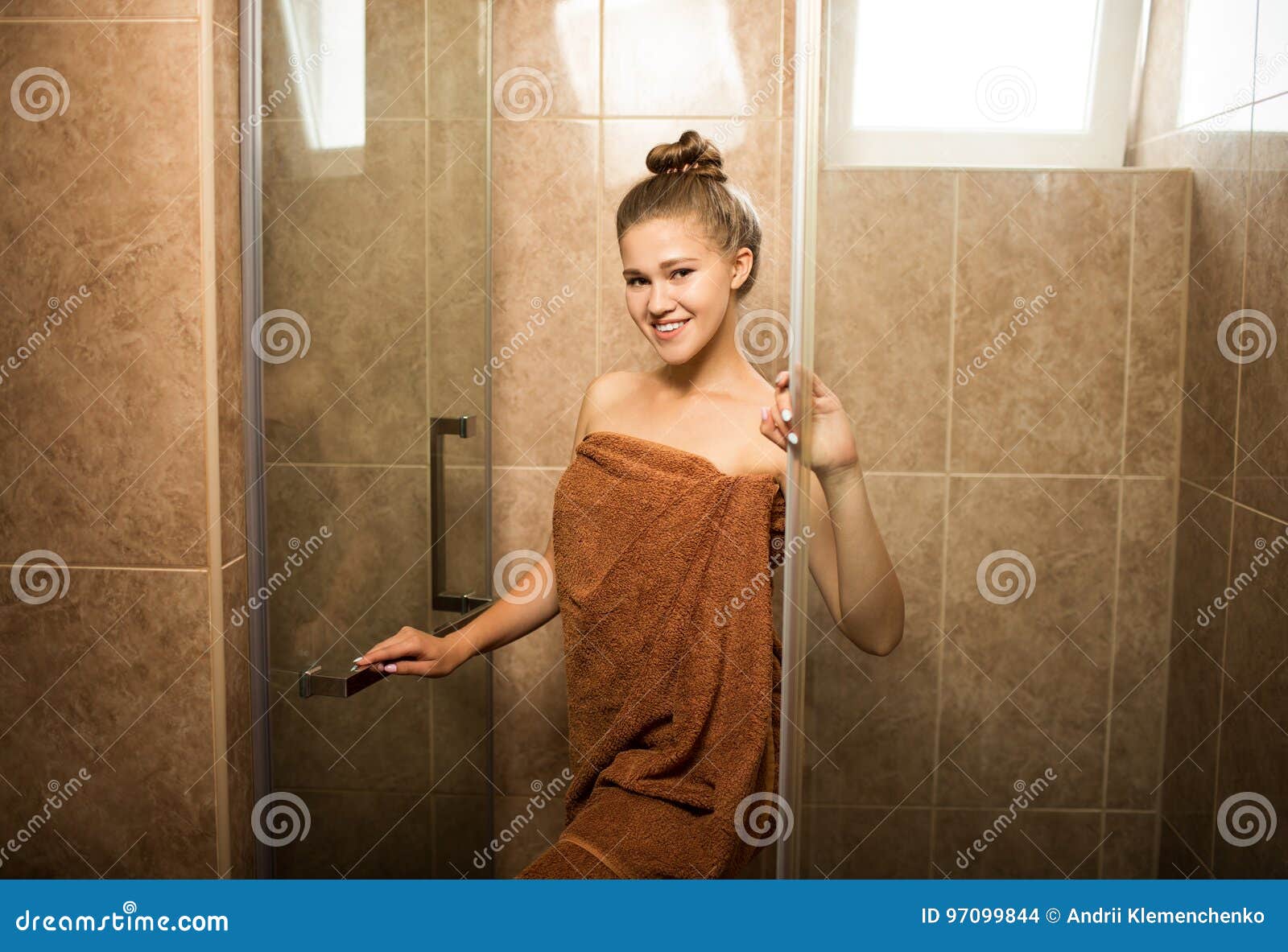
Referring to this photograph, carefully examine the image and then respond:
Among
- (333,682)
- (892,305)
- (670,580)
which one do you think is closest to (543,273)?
(670,580)

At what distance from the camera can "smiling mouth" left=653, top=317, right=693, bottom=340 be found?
136cm

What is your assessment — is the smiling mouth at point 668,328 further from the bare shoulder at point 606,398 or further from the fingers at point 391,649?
the fingers at point 391,649

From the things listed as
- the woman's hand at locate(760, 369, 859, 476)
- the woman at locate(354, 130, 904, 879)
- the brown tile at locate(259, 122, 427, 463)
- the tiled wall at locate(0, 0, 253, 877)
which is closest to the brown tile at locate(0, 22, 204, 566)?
the tiled wall at locate(0, 0, 253, 877)

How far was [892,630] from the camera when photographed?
83 cm

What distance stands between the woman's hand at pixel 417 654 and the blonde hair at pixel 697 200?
1.91 feet

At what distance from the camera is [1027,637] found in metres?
0.80

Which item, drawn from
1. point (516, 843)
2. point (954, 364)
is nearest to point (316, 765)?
point (516, 843)

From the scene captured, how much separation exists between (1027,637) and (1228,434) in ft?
0.65

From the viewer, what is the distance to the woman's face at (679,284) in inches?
53.0

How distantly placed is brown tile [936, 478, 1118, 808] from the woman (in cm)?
42

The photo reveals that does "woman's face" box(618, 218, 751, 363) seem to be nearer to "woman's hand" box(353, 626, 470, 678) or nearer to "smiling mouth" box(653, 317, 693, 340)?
"smiling mouth" box(653, 317, 693, 340)

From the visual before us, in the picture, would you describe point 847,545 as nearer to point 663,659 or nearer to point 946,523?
point 946,523

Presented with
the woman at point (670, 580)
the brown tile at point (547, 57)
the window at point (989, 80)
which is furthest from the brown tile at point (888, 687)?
the brown tile at point (547, 57)

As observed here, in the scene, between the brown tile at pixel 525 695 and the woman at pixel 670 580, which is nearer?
the woman at pixel 670 580
